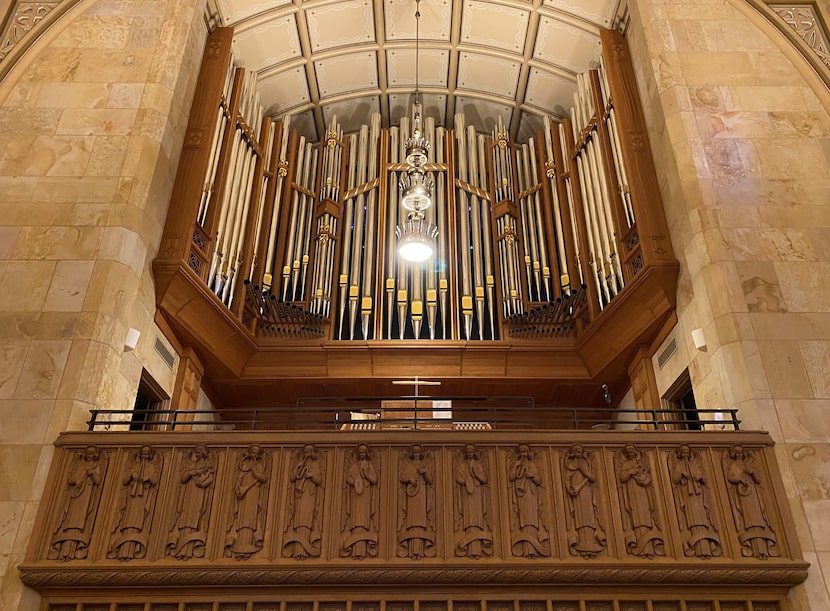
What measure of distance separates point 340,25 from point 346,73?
0.96 metres

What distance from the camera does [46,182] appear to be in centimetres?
751

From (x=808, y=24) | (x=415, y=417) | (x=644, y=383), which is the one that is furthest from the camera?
(x=808, y=24)

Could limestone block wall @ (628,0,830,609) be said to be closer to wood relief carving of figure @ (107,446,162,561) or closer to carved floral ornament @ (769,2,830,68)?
carved floral ornament @ (769,2,830,68)

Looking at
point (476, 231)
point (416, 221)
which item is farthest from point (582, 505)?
point (476, 231)

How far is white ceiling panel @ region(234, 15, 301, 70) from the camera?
10.4 m

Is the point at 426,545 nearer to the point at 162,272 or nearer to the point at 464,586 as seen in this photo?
the point at 464,586

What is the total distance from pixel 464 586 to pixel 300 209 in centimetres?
670

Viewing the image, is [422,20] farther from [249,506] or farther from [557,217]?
[249,506]

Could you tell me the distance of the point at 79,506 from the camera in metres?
5.81

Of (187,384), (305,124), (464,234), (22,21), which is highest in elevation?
(305,124)

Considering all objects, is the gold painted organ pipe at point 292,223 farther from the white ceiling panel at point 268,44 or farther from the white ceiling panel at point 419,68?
the white ceiling panel at point 419,68

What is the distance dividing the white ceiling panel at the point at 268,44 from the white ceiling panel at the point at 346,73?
22.6 inches

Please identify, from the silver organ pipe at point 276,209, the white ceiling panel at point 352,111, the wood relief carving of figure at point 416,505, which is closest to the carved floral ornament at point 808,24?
the white ceiling panel at point 352,111

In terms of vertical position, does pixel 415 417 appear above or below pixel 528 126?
below
